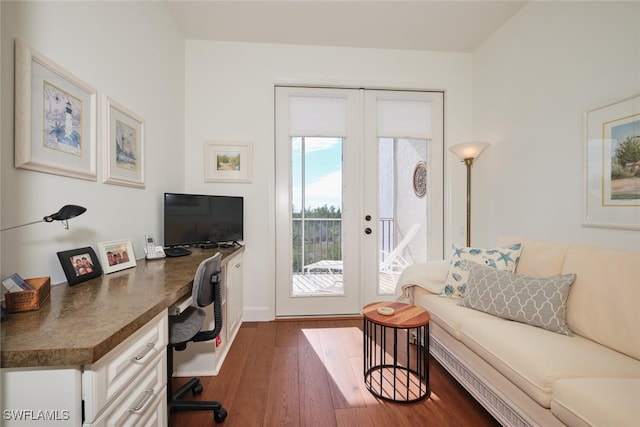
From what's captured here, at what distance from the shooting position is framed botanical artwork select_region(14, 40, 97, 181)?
3.53 ft

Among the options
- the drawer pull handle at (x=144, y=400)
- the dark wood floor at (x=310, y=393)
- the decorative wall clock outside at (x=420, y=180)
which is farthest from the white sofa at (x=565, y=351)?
the drawer pull handle at (x=144, y=400)

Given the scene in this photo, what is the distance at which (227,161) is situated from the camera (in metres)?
2.78

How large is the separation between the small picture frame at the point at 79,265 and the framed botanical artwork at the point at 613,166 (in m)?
2.98

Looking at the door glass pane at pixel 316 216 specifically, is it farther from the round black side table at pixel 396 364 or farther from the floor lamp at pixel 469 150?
the floor lamp at pixel 469 150

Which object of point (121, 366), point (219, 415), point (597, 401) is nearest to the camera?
point (121, 366)

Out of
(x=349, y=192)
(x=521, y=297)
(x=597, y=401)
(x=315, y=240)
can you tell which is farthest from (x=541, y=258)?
(x=315, y=240)

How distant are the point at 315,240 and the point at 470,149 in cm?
182

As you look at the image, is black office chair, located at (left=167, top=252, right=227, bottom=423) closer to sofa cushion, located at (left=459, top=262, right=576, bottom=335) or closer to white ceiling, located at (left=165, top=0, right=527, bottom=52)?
sofa cushion, located at (left=459, top=262, right=576, bottom=335)

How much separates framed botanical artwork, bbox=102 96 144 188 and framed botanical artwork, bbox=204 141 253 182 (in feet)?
2.71

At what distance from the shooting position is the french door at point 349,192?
9.50 ft

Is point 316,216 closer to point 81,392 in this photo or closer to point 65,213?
A: point 65,213

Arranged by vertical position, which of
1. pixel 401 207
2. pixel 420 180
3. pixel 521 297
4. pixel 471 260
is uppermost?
pixel 420 180

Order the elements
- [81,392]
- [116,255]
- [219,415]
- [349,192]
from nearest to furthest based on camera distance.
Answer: [81,392], [219,415], [116,255], [349,192]

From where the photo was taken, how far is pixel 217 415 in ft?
4.75
